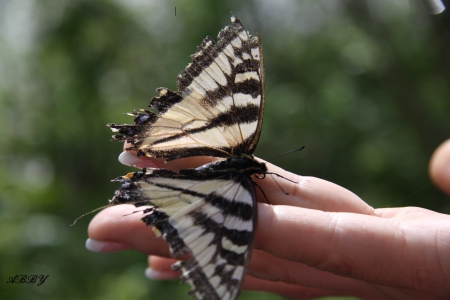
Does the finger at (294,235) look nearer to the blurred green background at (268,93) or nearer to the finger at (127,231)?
the finger at (127,231)

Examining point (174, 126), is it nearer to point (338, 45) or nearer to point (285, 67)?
point (338, 45)

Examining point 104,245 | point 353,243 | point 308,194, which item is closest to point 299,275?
point 308,194

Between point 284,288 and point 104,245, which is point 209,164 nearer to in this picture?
point 104,245

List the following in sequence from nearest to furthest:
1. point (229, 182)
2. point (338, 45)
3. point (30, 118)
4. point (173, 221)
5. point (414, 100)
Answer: point (173, 221), point (229, 182), point (414, 100), point (30, 118), point (338, 45)

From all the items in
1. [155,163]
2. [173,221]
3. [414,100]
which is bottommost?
[414,100]

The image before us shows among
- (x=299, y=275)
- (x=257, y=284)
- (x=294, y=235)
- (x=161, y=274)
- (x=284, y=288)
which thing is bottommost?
(x=284, y=288)

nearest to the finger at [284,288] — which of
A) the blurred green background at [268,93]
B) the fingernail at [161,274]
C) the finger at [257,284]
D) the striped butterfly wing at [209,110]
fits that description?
the finger at [257,284]

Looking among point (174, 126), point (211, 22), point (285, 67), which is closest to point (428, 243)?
point (174, 126)

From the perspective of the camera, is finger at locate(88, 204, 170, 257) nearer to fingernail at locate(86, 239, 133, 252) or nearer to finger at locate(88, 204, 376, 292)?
fingernail at locate(86, 239, 133, 252)
